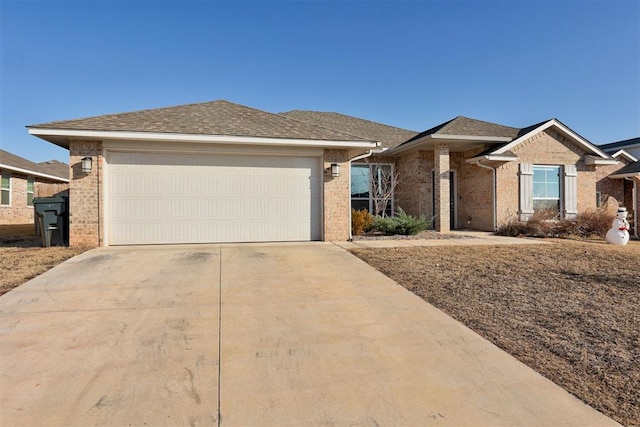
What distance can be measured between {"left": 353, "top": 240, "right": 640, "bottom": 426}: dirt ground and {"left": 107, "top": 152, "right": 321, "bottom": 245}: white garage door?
2.86 meters

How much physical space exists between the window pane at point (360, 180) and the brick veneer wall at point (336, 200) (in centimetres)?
445

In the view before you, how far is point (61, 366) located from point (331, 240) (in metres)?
7.81

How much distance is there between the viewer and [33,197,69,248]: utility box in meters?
9.13

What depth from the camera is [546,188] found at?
47.2ft

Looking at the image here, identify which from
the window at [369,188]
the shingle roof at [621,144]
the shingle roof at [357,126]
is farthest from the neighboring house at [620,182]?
the window at [369,188]

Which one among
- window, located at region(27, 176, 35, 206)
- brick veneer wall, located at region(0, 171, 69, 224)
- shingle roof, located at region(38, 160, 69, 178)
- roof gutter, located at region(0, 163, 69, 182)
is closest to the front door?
brick veneer wall, located at region(0, 171, 69, 224)

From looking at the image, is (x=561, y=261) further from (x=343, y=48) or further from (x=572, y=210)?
(x=343, y=48)

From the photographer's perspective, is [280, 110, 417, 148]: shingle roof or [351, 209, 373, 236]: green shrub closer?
[351, 209, 373, 236]: green shrub

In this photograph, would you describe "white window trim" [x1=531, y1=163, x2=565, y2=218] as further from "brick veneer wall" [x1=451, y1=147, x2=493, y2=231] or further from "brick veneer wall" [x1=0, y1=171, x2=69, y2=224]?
"brick veneer wall" [x1=0, y1=171, x2=69, y2=224]

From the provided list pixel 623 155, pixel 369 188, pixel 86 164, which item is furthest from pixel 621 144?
pixel 86 164

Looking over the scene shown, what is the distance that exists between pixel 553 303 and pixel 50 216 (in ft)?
35.8

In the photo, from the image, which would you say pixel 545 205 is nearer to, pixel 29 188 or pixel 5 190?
pixel 5 190

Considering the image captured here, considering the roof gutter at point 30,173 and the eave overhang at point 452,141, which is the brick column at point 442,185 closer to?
the eave overhang at point 452,141

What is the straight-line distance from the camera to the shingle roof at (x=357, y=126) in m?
16.4
